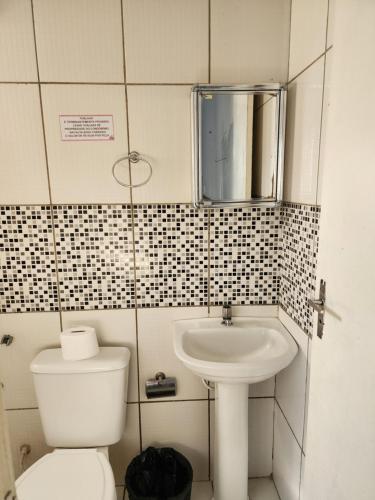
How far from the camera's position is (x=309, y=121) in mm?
1221

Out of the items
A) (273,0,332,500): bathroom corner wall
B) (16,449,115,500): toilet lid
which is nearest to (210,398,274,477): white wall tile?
(273,0,332,500): bathroom corner wall

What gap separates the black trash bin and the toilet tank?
18cm

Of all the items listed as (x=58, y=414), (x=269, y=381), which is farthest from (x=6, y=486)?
(x=269, y=381)

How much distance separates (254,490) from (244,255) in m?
1.17

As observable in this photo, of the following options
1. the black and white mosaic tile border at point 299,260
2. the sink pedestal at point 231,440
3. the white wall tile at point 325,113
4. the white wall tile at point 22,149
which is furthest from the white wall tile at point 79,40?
the sink pedestal at point 231,440

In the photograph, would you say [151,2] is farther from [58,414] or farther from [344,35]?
[58,414]

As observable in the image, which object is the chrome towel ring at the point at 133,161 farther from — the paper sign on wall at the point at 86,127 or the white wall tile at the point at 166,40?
the white wall tile at the point at 166,40

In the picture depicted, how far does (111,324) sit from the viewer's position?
5.20 ft

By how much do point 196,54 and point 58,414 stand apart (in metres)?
1.63

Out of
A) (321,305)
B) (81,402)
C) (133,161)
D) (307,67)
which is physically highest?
(307,67)

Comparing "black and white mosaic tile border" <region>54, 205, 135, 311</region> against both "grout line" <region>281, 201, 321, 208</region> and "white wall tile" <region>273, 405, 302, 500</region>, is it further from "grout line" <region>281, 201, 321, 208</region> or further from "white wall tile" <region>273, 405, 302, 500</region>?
"white wall tile" <region>273, 405, 302, 500</region>

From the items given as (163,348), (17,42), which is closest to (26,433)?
(163,348)

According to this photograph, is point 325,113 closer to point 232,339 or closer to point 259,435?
point 232,339

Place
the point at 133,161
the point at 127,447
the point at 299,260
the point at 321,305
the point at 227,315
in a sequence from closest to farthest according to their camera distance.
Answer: the point at 321,305 → the point at 299,260 → the point at 133,161 → the point at 227,315 → the point at 127,447
